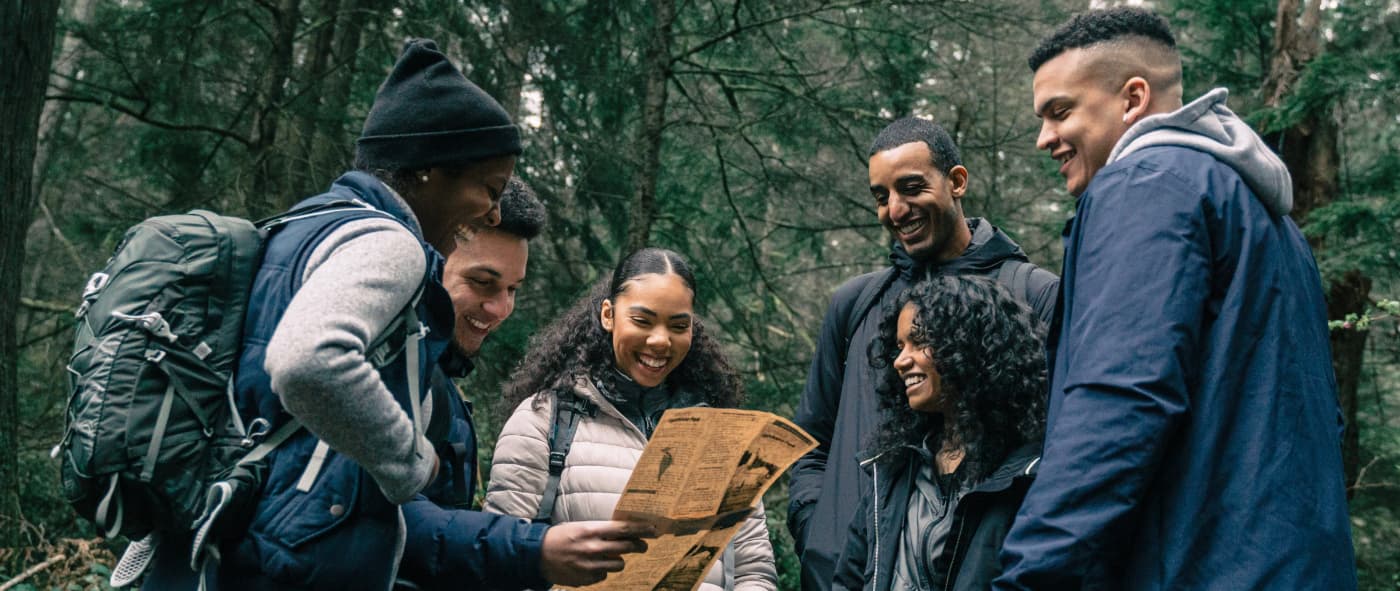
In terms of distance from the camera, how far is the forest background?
323 inches

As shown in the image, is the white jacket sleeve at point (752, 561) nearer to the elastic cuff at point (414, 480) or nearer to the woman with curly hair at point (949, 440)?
the woman with curly hair at point (949, 440)

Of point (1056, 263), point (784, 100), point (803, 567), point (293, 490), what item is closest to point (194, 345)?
point (293, 490)

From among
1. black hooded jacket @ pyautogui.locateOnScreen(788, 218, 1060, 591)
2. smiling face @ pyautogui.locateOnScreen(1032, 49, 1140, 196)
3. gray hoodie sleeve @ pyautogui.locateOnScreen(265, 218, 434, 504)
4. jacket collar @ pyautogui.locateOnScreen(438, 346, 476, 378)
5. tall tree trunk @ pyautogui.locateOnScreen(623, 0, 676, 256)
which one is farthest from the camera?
tall tree trunk @ pyautogui.locateOnScreen(623, 0, 676, 256)

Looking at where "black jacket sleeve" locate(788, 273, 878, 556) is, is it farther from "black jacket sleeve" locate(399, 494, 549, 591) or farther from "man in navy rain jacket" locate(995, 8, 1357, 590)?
"man in navy rain jacket" locate(995, 8, 1357, 590)

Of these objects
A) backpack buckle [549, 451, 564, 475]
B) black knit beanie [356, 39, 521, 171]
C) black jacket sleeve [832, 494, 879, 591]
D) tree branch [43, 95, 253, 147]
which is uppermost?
tree branch [43, 95, 253, 147]

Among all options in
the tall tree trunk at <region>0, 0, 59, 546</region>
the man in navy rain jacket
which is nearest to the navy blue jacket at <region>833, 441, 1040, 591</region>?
the man in navy rain jacket

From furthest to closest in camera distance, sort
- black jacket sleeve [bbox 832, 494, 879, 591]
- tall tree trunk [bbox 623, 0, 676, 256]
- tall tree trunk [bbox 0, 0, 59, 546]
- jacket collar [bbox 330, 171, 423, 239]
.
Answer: tall tree trunk [bbox 623, 0, 676, 256]
tall tree trunk [bbox 0, 0, 59, 546]
black jacket sleeve [bbox 832, 494, 879, 591]
jacket collar [bbox 330, 171, 423, 239]

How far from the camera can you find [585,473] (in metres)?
3.37

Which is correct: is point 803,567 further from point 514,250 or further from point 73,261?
point 73,261

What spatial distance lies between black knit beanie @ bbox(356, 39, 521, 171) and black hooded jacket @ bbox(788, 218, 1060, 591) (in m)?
1.57

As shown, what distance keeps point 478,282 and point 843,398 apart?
1.26 metres

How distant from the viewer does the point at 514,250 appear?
363 centimetres

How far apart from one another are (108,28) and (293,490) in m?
7.66

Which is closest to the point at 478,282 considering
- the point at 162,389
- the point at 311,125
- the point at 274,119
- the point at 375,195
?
the point at 375,195
